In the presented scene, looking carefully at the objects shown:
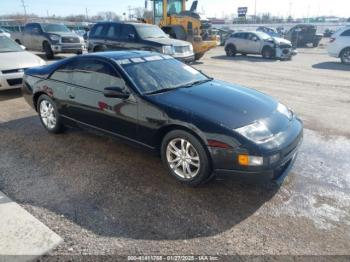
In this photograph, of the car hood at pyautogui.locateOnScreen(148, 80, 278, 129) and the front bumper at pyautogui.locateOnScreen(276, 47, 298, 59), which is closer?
the car hood at pyautogui.locateOnScreen(148, 80, 278, 129)

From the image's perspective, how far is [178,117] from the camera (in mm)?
3322

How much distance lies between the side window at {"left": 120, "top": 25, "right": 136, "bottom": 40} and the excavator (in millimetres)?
4147

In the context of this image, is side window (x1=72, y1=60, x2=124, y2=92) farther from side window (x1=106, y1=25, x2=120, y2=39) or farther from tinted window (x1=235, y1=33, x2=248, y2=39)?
tinted window (x1=235, y1=33, x2=248, y2=39)

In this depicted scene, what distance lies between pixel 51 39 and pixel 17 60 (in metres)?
7.50

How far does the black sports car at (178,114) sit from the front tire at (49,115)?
0.04 meters

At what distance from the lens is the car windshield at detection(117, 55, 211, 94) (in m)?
3.85

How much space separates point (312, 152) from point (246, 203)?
6.07ft

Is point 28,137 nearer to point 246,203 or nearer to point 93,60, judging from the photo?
point 93,60

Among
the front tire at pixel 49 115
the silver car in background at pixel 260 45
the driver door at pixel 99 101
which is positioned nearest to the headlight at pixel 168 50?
the front tire at pixel 49 115

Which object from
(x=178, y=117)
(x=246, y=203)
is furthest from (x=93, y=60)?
(x=246, y=203)

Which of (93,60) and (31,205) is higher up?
(93,60)

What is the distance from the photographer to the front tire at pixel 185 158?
3229 millimetres

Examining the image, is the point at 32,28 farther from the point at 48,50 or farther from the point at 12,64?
the point at 12,64

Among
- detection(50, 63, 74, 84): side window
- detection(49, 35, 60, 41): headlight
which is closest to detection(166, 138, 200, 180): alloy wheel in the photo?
detection(50, 63, 74, 84): side window
